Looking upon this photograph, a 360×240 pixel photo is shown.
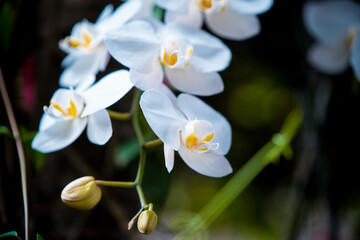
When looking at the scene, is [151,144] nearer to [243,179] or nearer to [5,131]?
[5,131]

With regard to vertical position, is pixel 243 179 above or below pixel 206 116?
below

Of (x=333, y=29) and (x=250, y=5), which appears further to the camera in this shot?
(x=333, y=29)

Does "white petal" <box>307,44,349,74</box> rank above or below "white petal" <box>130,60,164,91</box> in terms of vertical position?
below

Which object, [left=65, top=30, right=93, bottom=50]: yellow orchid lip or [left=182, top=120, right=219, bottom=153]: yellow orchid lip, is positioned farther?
[left=65, top=30, right=93, bottom=50]: yellow orchid lip

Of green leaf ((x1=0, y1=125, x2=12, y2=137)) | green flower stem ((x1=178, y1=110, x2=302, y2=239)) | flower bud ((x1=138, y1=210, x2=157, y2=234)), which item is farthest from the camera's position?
green flower stem ((x1=178, y1=110, x2=302, y2=239))

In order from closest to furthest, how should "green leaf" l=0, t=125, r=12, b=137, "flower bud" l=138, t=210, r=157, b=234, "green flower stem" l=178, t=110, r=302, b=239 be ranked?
"flower bud" l=138, t=210, r=157, b=234 < "green leaf" l=0, t=125, r=12, b=137 < "green flower stem" l=178, t=110, r=302, b=239

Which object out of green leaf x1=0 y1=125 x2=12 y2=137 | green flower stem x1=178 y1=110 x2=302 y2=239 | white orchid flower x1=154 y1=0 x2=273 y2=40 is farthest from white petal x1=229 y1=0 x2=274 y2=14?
green leaf x1=0 y1=125 x2=12 y2=137

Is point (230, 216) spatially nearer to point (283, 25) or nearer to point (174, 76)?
point (283, 25)

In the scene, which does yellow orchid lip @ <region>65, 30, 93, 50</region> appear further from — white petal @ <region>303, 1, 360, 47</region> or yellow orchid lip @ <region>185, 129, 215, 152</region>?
white petal @ <region>303, 1, 360, 47</region>

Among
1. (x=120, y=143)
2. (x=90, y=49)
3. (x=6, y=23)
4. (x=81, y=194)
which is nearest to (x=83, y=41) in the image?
(x=90, y=49)
